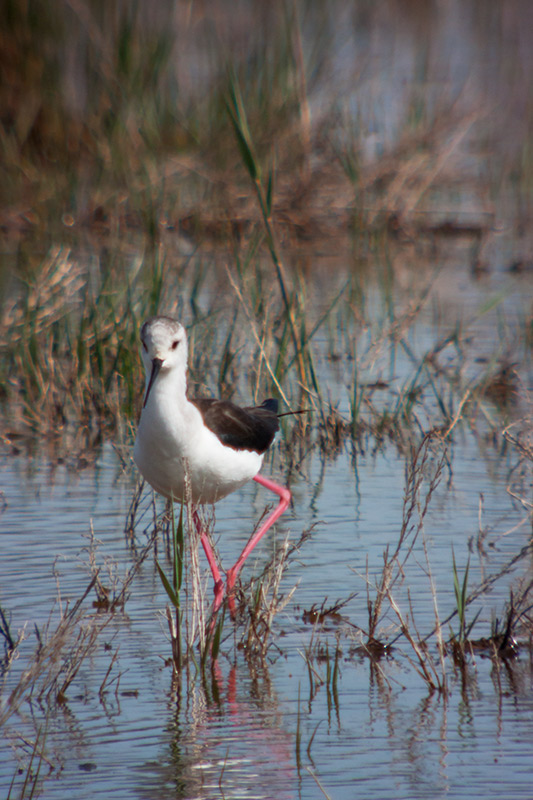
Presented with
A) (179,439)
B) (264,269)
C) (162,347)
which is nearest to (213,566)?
(179,439)

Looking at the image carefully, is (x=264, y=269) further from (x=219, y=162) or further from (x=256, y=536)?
(x=256, y=536)

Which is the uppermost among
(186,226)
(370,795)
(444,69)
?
(444,69)

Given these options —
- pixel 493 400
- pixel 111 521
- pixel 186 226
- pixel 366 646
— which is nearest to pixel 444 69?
pixel 186 226

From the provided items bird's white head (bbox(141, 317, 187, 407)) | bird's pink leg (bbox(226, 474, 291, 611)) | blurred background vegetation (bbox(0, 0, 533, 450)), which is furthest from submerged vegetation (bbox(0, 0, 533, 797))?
bird's white head (bbox(141, 317, 187, 407))

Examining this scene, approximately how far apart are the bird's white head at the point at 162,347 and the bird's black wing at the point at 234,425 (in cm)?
33

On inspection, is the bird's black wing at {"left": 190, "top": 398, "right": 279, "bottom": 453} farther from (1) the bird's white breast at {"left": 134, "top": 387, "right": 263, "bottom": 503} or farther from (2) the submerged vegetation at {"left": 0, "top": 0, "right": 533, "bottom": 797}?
(2) the submerged vegetation at {"left": 0, "top": 0, "right": 533, "bottom": 797}

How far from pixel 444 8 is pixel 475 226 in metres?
10.2

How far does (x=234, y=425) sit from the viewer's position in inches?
182

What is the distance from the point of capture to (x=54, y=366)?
22.1 ft

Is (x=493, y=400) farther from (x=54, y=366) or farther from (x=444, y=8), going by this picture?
(x=444, y=8)

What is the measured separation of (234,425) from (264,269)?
18.5 ft

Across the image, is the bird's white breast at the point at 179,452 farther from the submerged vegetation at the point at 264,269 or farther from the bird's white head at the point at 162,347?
the submerged vegetation at the point at 264,269

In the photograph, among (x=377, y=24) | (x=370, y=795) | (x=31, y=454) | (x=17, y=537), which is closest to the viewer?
(x=370, y=795)

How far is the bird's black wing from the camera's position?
4523 mm
